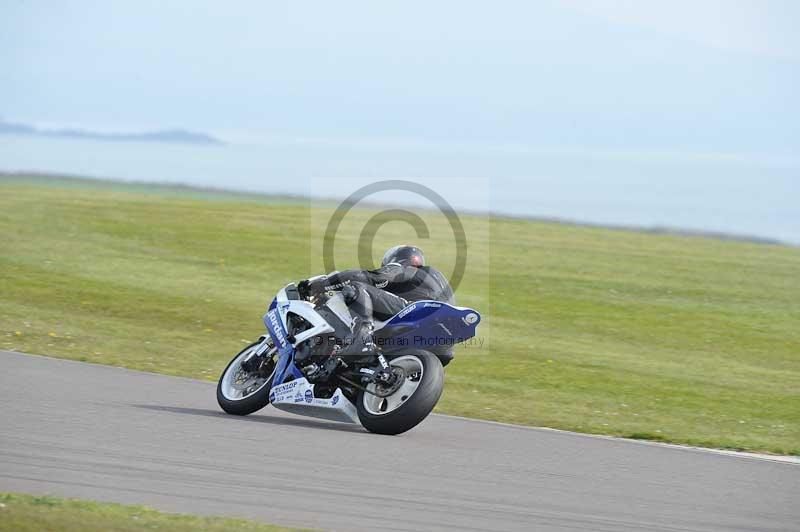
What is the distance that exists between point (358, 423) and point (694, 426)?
12.4 feet

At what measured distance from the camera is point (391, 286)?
10148 millimetres

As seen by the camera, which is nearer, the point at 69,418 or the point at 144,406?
the point at 69,418

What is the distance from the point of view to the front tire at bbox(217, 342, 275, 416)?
34.1ft

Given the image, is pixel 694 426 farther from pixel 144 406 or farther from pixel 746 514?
pixel 144 406

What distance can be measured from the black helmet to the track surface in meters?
1.44

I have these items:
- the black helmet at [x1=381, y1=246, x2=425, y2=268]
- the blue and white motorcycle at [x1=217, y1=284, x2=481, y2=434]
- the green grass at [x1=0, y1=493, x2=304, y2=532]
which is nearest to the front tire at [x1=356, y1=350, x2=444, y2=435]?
the blue and white motorcycle at [x1=217, y1=284, x2=481, y2=434]

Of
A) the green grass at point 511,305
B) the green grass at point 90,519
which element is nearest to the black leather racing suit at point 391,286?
the green grass at point 511,305

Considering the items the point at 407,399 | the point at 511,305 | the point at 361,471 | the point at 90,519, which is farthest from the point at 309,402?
the point at 511,305

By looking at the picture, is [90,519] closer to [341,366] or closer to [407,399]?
[407,399]

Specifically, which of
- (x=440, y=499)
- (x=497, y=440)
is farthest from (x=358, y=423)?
(x=440, y=499)

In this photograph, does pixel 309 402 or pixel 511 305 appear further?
pixel 511 305

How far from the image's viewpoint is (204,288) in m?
21.1

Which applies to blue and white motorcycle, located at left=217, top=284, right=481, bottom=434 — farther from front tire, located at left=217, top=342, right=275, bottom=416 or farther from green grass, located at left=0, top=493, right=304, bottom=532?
green grass, located at left=0, top=493, right=304, bottom=532

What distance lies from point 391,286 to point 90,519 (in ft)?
14.4
